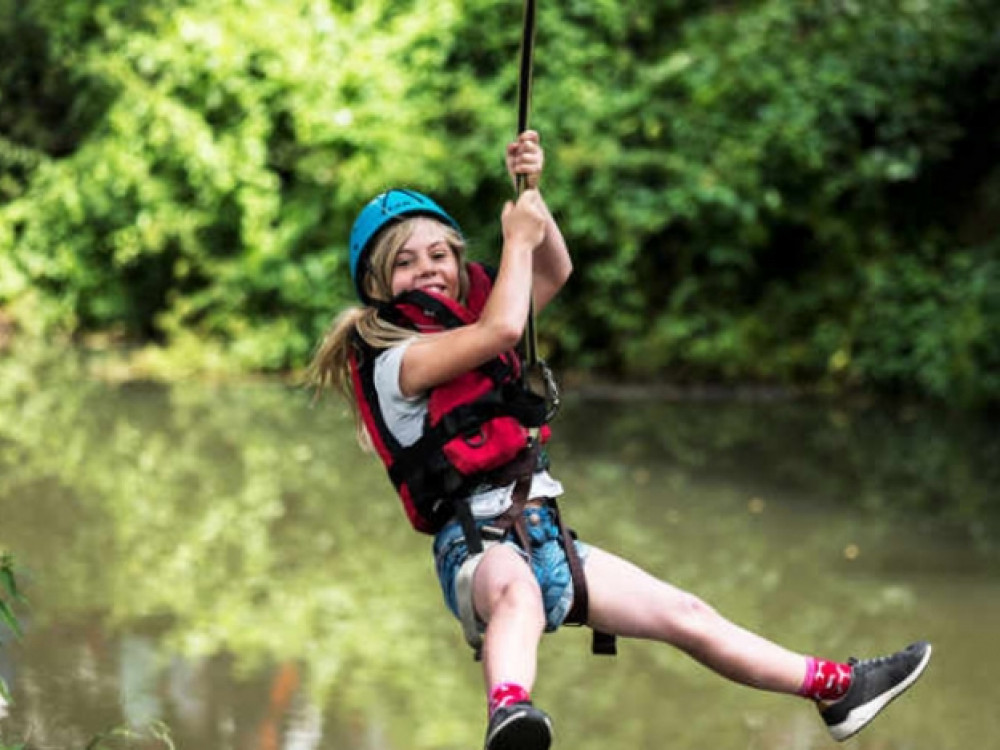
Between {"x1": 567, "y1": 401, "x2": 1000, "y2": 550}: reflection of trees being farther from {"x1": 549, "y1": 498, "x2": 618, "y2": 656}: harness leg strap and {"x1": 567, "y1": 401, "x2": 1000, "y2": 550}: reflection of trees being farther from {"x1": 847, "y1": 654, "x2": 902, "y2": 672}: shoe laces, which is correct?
{"x1": 549, "y1": 498, "x2": 618, "y2": 656}: harness leg strap

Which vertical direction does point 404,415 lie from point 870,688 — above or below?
above

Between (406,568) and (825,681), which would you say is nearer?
(825,681)

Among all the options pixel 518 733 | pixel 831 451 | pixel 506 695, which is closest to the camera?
pixel 518 733

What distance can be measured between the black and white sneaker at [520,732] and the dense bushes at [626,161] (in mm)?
8635

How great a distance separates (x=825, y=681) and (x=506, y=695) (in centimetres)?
81

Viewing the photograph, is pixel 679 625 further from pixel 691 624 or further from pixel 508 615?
→ pixel 508 615

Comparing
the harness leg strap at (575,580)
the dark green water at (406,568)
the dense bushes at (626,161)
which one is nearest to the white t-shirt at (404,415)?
the harness leg strap at (575,580)

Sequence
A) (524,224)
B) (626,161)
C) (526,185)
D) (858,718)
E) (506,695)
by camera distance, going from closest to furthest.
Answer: (506,695) → (524,224) → (526,185) → (858,718) → (626,161)

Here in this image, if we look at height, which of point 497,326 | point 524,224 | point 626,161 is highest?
point 524,224

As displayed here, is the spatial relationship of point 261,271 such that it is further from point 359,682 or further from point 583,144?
point 359,682

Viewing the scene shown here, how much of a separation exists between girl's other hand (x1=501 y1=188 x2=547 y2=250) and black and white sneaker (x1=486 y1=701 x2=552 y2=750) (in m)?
0.92

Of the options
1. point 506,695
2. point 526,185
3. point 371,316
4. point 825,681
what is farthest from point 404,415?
point 825,681

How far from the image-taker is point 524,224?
3.52m

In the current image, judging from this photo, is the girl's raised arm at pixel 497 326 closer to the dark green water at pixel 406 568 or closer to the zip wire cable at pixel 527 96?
the zip wire cable at pixel 527 96
